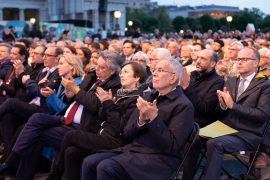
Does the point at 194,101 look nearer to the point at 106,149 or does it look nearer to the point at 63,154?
the point at 106,149

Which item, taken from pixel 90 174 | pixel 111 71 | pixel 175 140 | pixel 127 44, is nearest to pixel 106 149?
pixel 90 174

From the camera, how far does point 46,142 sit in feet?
13.9

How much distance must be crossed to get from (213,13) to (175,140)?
6454 inches

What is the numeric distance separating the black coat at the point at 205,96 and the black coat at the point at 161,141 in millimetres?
883

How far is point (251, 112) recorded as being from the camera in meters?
3.69

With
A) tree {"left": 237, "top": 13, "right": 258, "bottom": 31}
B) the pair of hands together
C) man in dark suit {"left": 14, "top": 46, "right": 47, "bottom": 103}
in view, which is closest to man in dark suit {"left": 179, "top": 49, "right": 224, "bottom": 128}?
the pair of hands together

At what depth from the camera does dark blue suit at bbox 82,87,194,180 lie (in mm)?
2953

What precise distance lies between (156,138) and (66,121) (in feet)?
5.89

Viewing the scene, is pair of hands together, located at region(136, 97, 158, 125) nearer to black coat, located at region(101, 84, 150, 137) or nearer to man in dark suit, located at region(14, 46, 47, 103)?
black coat, located at region(101, 84, 150, 137)

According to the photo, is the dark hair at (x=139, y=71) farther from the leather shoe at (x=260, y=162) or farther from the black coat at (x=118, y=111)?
the leather shoe at (x=260, y=162)

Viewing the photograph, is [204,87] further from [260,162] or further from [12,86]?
[12,86]

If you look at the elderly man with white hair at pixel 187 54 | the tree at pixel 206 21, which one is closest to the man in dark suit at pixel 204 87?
the elderly man with white hair at pixel 187 54

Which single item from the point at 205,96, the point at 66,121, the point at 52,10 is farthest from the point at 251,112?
the point at 52,10

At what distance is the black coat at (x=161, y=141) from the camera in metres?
2.93
